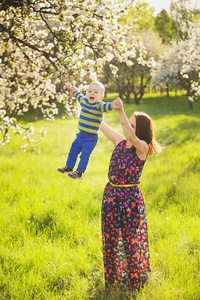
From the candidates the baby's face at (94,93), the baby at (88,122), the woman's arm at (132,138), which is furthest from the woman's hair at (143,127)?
the baby's face at (94,93)

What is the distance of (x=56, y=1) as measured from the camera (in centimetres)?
479

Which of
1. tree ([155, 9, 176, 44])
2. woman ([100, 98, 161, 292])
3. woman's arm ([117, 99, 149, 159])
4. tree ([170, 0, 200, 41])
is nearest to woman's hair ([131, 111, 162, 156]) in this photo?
woman ([100, 98, 161, 292])

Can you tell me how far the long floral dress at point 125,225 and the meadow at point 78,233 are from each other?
0.86 feet

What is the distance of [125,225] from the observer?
331cm

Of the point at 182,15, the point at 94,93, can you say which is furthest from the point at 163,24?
the point at 94,93

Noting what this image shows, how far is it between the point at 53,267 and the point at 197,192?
12.2ft

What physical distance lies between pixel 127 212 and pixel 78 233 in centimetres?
183

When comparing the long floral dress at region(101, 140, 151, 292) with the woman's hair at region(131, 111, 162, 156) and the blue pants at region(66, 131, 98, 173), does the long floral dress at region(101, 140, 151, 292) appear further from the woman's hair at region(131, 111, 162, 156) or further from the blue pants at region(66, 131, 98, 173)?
the blue pants at region(66, 131, 98, 173)

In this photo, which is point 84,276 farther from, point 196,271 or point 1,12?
point 1,12

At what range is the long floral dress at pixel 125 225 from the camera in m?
3.26

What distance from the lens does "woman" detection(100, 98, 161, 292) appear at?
324cm

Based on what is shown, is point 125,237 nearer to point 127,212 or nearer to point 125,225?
point 125,225

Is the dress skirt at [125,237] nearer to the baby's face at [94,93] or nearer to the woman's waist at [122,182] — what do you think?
the woman's waist at [122,182]

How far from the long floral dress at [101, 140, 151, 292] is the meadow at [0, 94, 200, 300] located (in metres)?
0.26
